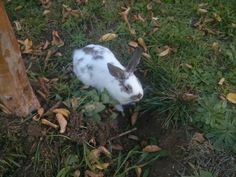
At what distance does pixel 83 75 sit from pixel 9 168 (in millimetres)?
1017

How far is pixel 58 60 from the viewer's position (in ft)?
14.2

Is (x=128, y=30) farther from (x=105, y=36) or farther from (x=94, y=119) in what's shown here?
(x=94, y=119)

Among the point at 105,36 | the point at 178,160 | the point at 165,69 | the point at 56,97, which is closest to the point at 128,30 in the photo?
the point at 105,36

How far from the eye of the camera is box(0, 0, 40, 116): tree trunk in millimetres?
3247

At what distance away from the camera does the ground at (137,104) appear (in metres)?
3.61

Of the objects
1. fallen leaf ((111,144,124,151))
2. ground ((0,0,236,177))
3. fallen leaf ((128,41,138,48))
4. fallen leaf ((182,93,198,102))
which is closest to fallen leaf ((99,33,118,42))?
ground ((0,0,236,177))

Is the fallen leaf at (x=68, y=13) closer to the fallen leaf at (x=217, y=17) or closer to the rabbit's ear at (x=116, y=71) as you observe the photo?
the rabbit's ear at (x=116, y=71)

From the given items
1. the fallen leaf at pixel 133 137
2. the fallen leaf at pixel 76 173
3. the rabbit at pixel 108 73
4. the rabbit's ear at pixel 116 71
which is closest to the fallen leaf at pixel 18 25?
the rabbit at pixel 108 73

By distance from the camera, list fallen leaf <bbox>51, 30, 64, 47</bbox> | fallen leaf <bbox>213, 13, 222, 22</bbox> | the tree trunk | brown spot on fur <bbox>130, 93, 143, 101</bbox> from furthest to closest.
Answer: fallen leaf <bbox>213, 13, 222, 22</bbox> < fallen leaf <bbox>51, 30, 64, 47</bbox> < brown spot on fur <bbox>130, 93, 143, 101</bbox> < the tree trunk

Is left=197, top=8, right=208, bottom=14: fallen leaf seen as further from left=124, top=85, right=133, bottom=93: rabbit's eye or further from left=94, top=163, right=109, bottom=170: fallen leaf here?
left=94, top=163, right=109, bottom=170: fallen leaf

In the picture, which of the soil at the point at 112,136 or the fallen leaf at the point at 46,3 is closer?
the soil at the point at 112,136

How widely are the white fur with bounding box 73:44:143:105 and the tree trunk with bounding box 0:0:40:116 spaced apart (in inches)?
20.4

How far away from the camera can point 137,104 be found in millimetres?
4023

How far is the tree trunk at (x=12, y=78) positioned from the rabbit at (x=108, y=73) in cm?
53
